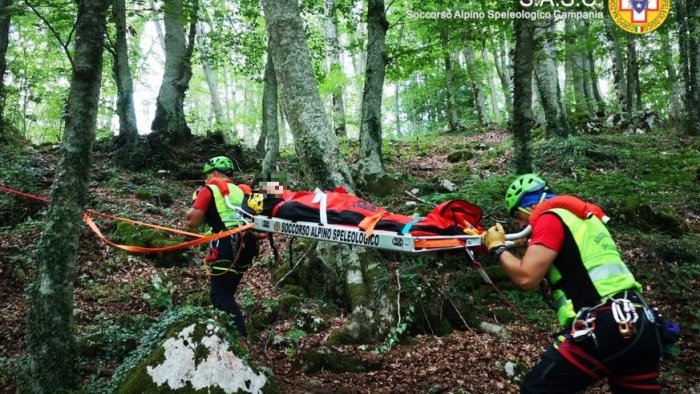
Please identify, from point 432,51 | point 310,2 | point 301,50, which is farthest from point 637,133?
point 301,50

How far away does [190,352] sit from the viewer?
14.5 feet

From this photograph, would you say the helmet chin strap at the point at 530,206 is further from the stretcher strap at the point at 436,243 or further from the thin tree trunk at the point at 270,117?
the thin tree trunk at the point at 270,117

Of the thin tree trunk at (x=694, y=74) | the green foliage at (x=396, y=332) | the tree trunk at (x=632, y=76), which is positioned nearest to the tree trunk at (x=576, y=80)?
the tree trunk at (x=632, y=76)

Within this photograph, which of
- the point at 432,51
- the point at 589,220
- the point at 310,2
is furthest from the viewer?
the point at 310,2

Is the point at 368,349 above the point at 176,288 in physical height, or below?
below

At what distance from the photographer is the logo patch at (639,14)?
50.6 feet

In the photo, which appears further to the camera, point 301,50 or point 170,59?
point 170,59

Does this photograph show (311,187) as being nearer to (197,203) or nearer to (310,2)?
(197,203)

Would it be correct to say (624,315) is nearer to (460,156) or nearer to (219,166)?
(219,166)

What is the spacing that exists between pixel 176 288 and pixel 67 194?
3.65m

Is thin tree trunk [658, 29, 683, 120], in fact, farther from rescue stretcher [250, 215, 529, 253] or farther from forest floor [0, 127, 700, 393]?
rescue stretcher [250, 215, 529, 253]

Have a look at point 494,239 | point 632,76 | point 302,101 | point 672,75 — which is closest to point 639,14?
point 632,76

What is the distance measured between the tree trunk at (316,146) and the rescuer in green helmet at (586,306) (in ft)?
11.1

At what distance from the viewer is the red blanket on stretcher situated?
14.5ft
